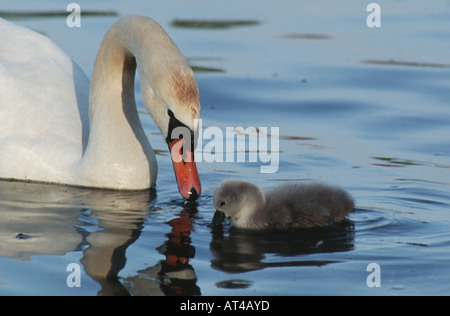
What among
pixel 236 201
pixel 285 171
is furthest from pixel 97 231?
pixel 285 171

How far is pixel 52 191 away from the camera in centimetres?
815

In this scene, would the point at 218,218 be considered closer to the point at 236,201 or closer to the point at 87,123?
the point at 236,201

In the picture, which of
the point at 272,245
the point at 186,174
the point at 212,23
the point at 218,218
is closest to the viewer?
the point at 272,245

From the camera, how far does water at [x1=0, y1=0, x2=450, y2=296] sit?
6.04 metres

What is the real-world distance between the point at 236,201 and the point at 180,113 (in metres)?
0.77

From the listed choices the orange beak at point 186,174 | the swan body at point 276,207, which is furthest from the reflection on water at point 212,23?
the swan body at point 276,207

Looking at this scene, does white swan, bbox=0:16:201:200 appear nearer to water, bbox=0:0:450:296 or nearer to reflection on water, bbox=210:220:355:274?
water, bbox=0:0:450:296

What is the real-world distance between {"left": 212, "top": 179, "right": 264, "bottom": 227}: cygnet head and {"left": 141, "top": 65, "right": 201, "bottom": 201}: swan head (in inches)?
14.0

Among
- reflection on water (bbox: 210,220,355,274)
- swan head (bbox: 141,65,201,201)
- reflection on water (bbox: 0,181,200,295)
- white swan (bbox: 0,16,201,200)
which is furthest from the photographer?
white swan (bbox: 0,16,201,200)

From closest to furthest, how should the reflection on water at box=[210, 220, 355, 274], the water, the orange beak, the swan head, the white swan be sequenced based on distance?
the water
the reflection on water at box=[210, 220, 355, 274]
the swan head
the orange beak
the white swan

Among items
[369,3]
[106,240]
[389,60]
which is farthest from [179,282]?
[369,3]

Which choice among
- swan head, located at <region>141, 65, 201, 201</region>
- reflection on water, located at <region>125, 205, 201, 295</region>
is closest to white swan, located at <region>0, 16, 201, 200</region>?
swan head, located at <region>141, 65, 201, 201</region>

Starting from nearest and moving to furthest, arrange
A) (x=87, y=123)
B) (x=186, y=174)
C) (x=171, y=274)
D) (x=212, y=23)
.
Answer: (x=171, y=274), (x=186, y=174), (x=87, y=123), (x=212, y=23)

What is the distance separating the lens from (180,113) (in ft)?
23.0
